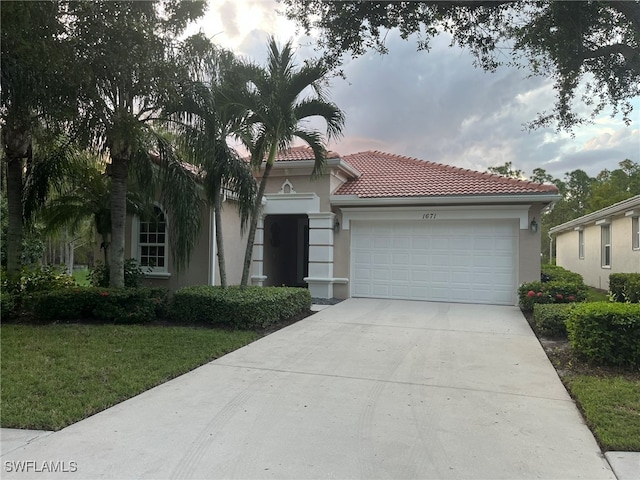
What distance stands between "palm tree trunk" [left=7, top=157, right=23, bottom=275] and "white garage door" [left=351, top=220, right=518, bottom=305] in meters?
8.69

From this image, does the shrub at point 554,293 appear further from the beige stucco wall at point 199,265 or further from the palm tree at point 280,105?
the beige stucco wall at point 199,265

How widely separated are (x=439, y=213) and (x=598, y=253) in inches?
466

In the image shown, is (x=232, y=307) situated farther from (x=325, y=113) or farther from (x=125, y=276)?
(x=325, y=113)

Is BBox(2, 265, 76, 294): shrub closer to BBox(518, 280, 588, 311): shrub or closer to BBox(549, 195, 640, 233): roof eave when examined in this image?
BBox(518, 280, 588, 311): shrub

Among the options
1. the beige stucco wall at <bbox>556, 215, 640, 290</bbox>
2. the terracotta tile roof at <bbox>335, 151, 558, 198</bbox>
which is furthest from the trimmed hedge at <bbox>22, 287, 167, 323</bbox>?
the beige stucco wall at <bbox>556, 215, 640, 290</bbox>

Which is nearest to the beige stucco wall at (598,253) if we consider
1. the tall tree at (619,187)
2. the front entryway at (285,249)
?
the tall tree at (619,187)

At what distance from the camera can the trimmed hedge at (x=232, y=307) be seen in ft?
27.9

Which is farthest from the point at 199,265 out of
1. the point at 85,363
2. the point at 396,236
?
the point at 85,363

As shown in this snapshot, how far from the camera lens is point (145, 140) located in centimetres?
907

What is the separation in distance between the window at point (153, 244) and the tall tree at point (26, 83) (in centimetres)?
317

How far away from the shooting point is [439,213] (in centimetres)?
1263

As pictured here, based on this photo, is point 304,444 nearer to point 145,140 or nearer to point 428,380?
point 428,380

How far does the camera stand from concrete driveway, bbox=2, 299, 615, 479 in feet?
10.9

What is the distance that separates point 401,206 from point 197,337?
24.7 feet
